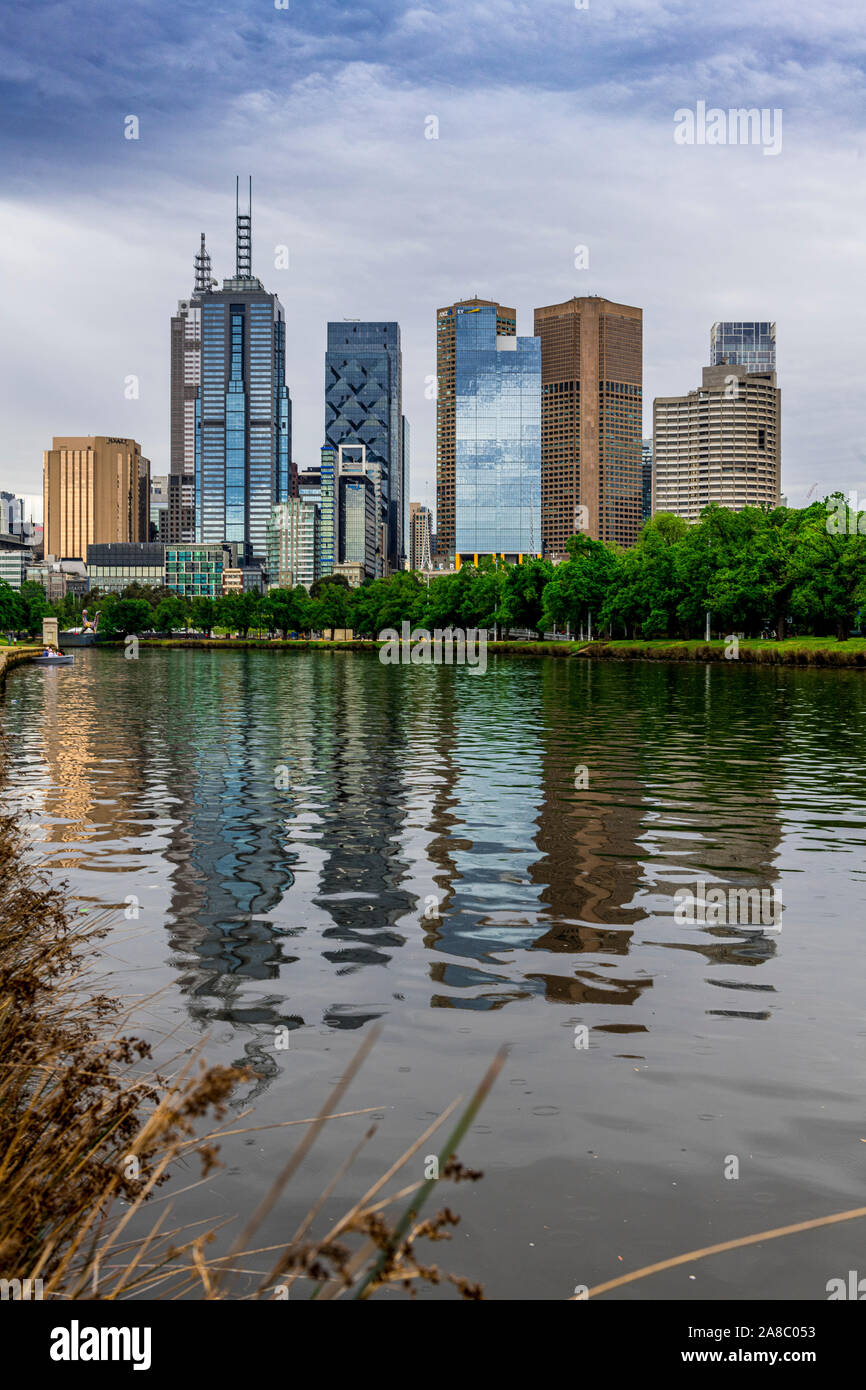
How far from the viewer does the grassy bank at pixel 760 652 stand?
3836 inches

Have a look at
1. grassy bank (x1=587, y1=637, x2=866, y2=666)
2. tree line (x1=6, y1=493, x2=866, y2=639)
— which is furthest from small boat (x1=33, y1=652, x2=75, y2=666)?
tree line (x1=6, y1=493, x2=866, y2=639)

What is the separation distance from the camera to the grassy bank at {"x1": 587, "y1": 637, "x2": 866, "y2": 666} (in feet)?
320

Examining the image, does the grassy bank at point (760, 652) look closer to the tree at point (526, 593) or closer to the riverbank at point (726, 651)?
the riverbank at point (726, 651)

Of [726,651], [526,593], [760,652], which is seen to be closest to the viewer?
[760,652]

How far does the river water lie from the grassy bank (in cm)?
6962

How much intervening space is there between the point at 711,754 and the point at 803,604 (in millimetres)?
82052

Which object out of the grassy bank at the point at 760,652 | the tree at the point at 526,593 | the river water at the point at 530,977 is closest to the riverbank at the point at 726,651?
the grassy bank at the point at 760,652

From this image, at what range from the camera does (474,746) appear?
3625 centimetres

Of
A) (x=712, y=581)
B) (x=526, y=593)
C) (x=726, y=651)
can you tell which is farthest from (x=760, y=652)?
(x=526, y=593)

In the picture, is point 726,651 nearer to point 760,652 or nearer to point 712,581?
point 760,652

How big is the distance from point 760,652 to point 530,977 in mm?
99300

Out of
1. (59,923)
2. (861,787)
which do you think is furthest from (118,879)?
(861,787)

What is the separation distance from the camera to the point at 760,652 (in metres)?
107
